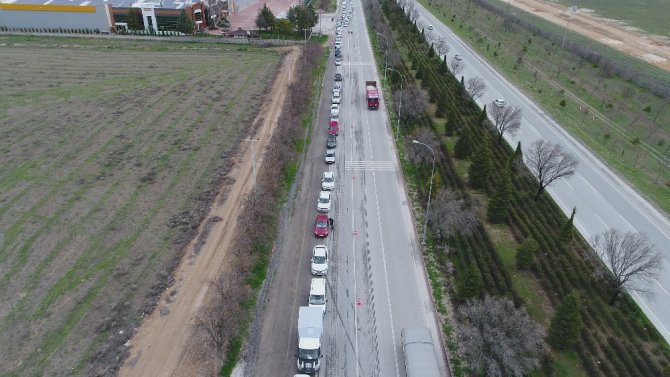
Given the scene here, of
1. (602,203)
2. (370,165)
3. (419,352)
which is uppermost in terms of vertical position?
(370,165)

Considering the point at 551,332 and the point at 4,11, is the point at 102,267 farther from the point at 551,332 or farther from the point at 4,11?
the point at 4,11

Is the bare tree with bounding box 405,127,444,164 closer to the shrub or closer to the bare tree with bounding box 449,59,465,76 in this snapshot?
the shrub

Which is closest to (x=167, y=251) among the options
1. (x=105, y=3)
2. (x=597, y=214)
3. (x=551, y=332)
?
(x=551, y=332)

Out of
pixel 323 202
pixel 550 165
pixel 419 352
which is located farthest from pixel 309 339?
pixel 550 165

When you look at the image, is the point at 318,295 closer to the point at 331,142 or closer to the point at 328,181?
the point at 328,181

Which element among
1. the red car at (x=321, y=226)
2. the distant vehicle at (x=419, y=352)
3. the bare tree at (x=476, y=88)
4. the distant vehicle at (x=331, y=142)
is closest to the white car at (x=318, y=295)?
the distant vehicle at (x=419, y=352)

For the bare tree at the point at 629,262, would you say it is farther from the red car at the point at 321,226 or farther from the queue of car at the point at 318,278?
the red car at the point at 321,226
